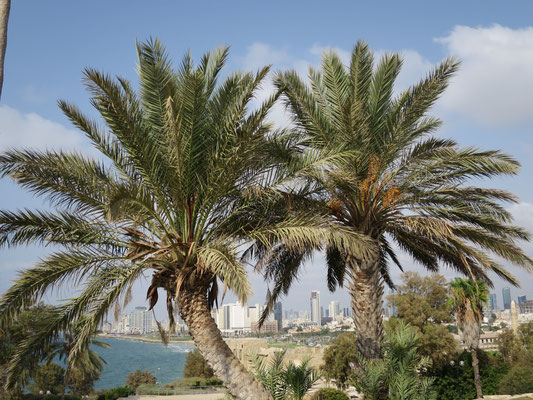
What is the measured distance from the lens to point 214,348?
8.05 meters

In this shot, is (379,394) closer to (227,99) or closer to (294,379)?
(294,379)

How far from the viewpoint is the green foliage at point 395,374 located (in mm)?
8789

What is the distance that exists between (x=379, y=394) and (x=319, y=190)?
4114mm

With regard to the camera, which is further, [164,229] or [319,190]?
[319,190]

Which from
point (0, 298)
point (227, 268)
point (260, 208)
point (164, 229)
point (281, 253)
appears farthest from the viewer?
point (281, 253)

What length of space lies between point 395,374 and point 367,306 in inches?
55.7

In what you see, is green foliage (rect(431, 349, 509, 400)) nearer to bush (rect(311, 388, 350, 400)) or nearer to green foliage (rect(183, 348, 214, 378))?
bush (rect(311, 388, 350, 400))

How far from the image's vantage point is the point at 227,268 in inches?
272

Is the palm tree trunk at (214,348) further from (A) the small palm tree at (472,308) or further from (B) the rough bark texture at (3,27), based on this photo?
(A) the small palm tree at (472,308)

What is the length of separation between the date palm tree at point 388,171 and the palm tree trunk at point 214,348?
2.85 metres

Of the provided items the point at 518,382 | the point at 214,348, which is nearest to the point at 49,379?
the point at 518,382

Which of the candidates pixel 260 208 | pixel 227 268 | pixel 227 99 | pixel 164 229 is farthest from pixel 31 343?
pixel 227 99

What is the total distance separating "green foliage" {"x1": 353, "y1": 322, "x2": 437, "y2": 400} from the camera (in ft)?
28.8

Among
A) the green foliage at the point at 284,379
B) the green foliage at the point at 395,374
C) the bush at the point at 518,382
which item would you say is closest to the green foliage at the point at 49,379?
the bush at the point at 518,382
